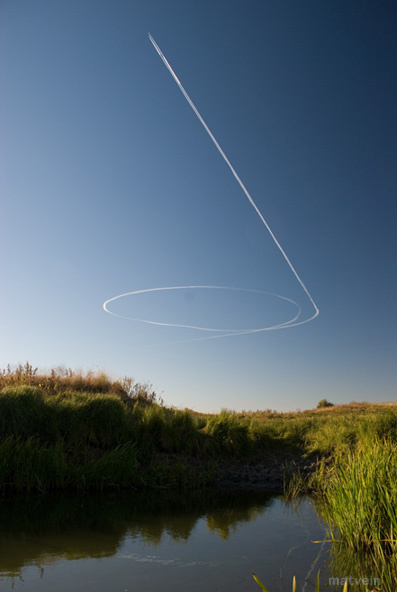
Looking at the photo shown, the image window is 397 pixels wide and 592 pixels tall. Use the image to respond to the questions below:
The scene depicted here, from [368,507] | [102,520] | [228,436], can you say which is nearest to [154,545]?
[102,520]

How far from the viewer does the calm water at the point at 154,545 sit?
15.5 feet

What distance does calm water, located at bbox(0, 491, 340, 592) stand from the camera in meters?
4.71

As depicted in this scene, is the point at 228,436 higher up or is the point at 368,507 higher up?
the point at 228,436

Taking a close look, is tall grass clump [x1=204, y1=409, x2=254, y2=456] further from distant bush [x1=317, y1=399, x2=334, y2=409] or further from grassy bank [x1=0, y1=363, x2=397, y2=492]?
distant bush [x1=317, y1=399, x2=334, y2=409]

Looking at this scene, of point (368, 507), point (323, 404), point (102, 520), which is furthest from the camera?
point (323, 404)

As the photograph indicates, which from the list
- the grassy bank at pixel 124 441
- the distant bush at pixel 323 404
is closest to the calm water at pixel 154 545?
the grassy bank at pixel 124 441

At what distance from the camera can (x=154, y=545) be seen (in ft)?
19.5

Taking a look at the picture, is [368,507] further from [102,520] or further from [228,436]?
[228,436]

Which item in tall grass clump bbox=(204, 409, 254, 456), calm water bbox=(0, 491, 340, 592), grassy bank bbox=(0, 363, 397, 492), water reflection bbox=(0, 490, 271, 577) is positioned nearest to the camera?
calm water bbox=(0, 491, 340, 592)

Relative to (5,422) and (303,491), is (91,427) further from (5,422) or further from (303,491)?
(303,491)

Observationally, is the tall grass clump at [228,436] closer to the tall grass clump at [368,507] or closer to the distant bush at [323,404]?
the tall grass clump at [368,507]

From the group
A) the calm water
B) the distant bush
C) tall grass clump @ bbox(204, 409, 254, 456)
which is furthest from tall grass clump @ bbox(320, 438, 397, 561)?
the distant bush

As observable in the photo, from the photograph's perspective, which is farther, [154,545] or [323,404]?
[323,404]

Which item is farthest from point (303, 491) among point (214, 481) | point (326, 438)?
point (326, 438)
